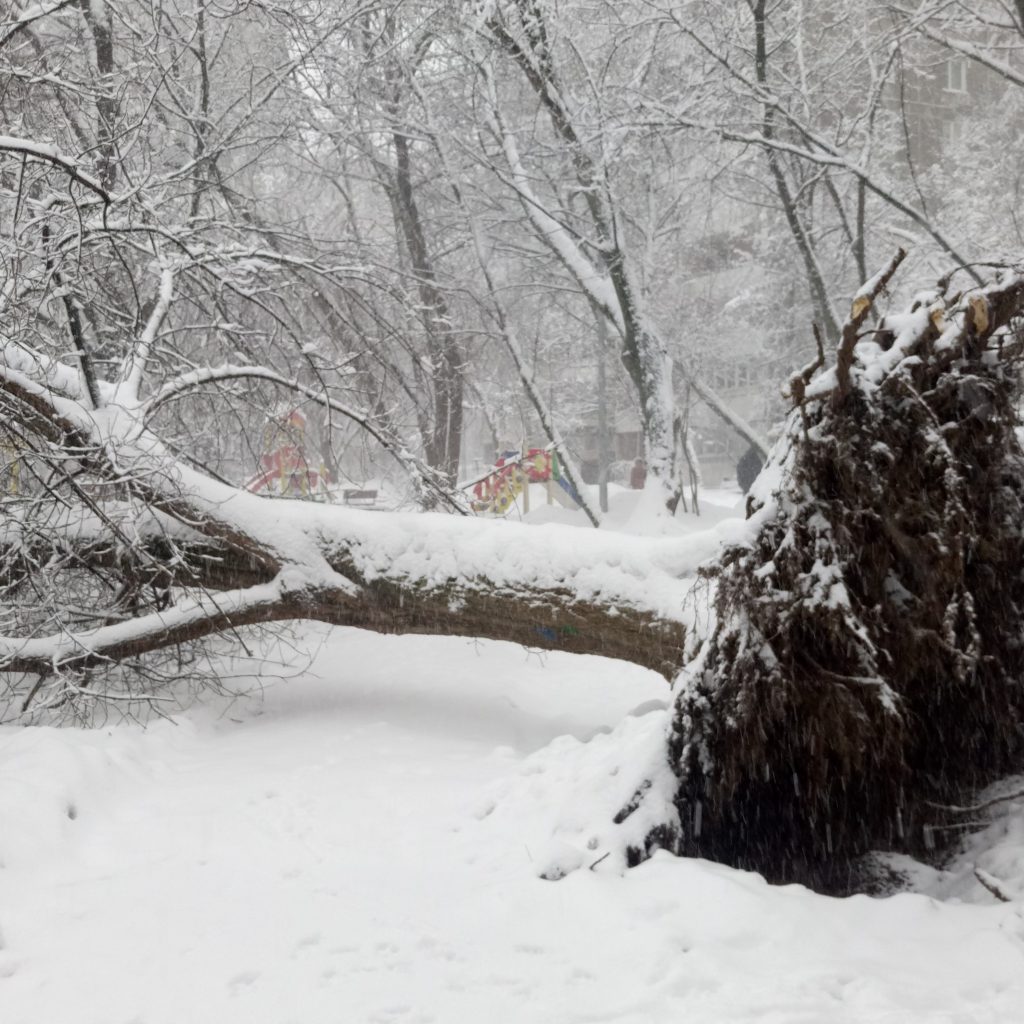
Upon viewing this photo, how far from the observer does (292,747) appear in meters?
6.44

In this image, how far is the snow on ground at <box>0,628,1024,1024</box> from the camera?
311 cm

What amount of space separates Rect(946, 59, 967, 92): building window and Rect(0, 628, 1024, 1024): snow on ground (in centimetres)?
2309

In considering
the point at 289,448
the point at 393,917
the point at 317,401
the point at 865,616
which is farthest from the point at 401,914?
the point at 289,448

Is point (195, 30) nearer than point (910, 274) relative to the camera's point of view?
Yes

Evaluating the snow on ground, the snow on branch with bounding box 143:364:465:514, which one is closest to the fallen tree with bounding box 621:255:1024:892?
the snow on ground

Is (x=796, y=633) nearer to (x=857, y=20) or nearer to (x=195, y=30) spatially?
(x=195, y=30)

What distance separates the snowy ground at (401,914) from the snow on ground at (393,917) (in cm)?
1

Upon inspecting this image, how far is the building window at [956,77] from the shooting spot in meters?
23.3

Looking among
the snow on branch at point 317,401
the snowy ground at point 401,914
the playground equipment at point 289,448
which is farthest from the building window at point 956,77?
the snowy ground at point 401,914

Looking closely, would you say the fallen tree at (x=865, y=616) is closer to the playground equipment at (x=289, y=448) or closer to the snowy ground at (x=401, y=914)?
the snowy ground at (x=401, y=914)

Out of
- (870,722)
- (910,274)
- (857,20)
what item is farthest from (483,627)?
(910,274)

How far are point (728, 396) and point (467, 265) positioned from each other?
54.9ft

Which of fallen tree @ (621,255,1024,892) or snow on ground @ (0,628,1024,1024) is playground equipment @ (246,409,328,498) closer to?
snow on ground @ (0,628,1024,1024)

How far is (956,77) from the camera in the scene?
24906 millimetres
